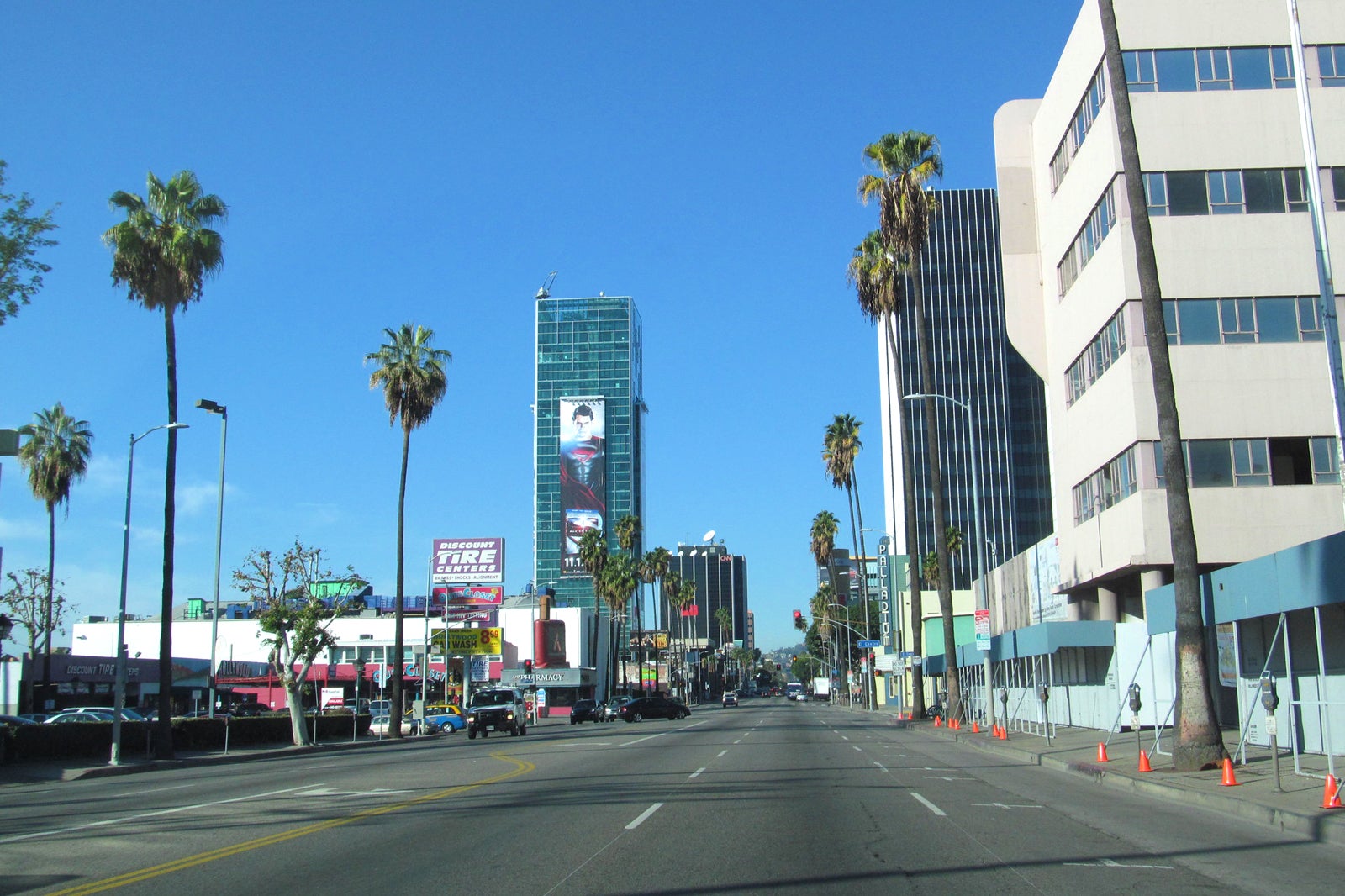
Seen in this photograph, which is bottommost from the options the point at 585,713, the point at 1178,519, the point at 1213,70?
the point at 585,713

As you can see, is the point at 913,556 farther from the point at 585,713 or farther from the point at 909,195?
the point at 585,713

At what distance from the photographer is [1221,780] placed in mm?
16844

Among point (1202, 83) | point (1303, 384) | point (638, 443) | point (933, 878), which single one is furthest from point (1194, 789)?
point (638, 443)

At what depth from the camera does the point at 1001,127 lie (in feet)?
140

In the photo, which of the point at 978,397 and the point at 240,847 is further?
the point at 978,397

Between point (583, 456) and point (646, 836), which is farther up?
point (583, 456)

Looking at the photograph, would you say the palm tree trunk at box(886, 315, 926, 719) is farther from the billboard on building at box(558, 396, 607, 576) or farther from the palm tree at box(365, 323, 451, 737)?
the billboard on building at box(558, 396, 607, 576)

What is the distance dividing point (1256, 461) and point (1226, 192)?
299 inches

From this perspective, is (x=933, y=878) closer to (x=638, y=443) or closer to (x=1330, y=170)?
(x=1330, y=170)

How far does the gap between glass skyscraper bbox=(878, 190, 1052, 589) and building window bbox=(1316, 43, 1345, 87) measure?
10308cm

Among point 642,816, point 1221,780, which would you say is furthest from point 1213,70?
point 642,816

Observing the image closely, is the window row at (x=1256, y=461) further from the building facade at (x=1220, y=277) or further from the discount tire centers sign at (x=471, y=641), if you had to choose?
the discount tire centers sign at (x=471, y=641)

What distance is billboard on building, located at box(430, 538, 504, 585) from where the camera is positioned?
264 feet

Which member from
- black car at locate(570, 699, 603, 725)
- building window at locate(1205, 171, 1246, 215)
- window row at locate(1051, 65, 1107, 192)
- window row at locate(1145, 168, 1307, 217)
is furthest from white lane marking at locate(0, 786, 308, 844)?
black car at locate(570, 699, 603, 725)
